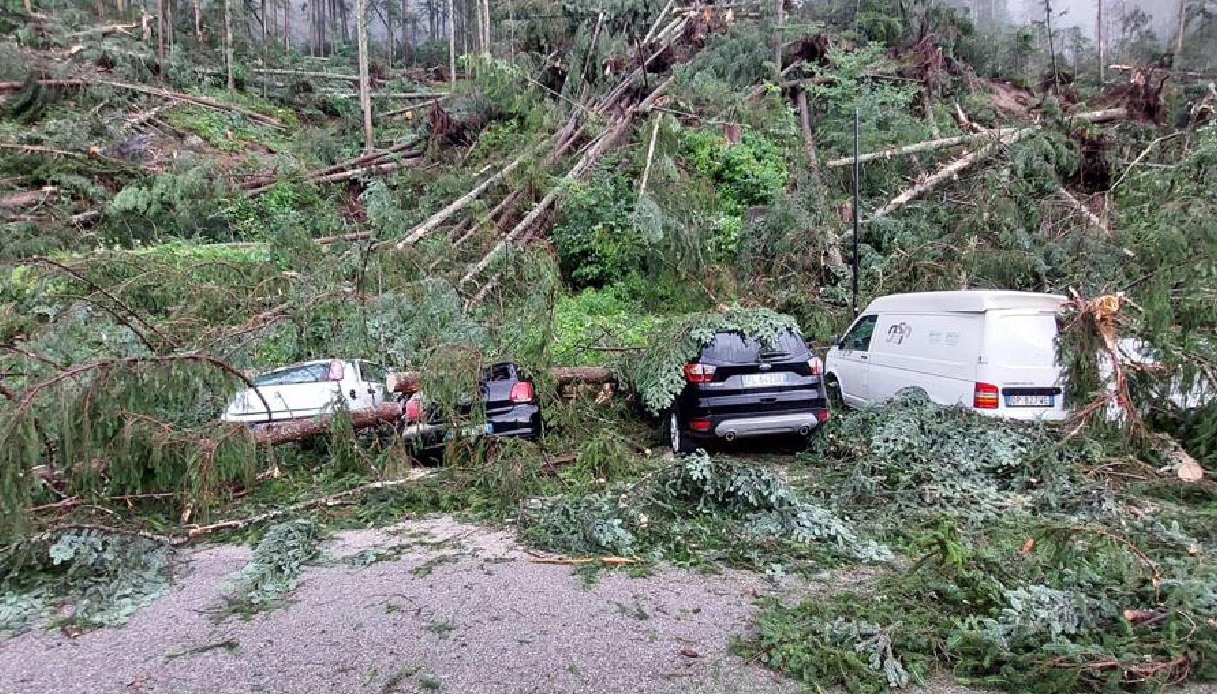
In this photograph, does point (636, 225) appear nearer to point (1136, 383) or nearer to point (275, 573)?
point (1136, 383)

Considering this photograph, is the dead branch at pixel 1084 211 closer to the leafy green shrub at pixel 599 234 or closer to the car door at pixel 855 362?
the car door at pixel 855 362

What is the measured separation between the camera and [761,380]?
24.4ft

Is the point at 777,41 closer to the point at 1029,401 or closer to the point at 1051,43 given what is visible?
the point at 1051,43

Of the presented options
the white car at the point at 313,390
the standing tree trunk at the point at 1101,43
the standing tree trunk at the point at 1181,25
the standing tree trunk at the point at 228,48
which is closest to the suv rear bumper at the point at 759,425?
the white car at the point at 313,390

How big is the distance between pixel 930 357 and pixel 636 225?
20.8 ft

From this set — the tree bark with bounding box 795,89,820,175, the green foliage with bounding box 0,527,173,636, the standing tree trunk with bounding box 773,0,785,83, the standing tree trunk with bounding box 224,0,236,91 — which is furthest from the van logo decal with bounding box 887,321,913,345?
the standing tree trunk with bounding box 224,0,236,91

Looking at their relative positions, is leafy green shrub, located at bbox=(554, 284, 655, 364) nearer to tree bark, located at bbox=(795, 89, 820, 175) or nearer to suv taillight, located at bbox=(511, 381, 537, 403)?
suv taillight, located at bbox=(511, 381, 537, 403)

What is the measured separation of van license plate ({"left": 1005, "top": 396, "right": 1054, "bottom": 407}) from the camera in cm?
693

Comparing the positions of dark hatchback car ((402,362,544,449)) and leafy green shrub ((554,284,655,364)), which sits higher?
leafy green shrub ((554,284,655,364))

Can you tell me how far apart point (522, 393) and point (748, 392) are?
2375mm

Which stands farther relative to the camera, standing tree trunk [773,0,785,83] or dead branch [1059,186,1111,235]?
standing tree trunk [773,0,785,83]

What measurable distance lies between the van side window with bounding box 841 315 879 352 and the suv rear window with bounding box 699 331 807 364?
213cm

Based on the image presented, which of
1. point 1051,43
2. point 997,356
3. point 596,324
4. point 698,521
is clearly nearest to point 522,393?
point 698,521

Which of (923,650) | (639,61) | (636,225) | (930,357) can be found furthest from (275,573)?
(639,61)
